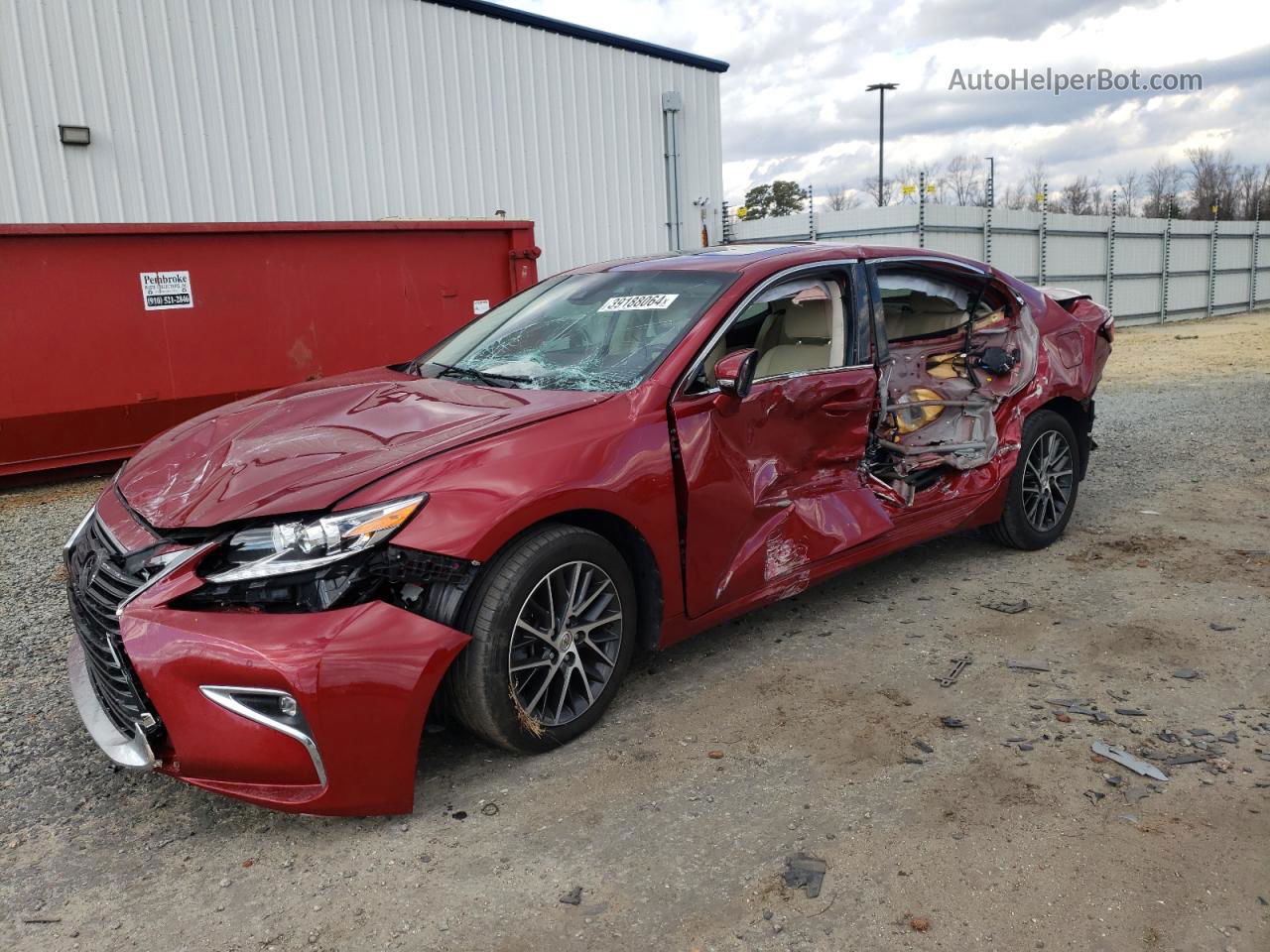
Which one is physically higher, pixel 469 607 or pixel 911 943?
pixel 469 607

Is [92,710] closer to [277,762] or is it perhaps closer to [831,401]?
[277,762]

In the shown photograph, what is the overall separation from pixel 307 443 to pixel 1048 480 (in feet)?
→ 12.2

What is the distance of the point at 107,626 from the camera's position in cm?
265

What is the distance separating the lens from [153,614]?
2492 millimetres

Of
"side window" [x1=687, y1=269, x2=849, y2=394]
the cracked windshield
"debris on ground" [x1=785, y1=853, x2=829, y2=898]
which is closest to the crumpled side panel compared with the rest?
"side window" [x1=687, y1=269, x2=849, y2=394]

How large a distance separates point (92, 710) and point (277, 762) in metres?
0.76

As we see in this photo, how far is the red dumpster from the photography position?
22.6 ft

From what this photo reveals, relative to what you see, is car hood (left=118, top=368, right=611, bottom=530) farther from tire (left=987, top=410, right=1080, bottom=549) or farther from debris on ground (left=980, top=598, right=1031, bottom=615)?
tire (left=987, top=410, right=1080, bottom=549)

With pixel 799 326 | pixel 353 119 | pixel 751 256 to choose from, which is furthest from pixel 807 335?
pixel 353 119

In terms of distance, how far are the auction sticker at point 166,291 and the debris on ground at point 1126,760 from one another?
23.0 ft

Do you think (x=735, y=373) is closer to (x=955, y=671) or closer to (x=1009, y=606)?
(x=955, y=671)

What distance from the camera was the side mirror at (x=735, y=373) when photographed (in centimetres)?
328

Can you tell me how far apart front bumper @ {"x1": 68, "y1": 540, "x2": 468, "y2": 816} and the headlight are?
112 mm

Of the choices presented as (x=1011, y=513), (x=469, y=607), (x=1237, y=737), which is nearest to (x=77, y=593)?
(x=469, y=607)
